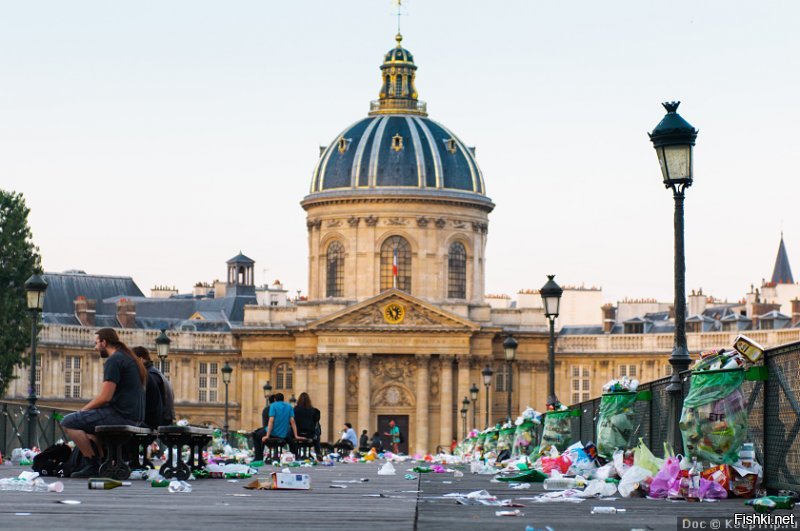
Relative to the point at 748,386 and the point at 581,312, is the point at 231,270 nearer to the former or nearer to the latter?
the point at 581,312

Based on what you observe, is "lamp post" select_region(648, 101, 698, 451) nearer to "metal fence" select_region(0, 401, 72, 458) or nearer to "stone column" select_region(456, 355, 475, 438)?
"metal fence" select_region(0, 401, 72, 458)

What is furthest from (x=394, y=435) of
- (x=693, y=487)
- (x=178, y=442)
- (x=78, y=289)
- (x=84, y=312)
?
(x=693, y=487)

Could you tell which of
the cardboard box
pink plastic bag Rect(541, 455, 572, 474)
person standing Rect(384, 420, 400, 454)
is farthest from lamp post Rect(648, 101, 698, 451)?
person standing Rect(384, 420, 400, 454)

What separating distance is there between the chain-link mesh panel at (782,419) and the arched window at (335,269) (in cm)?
9330

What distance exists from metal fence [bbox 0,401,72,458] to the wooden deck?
16.0 meters

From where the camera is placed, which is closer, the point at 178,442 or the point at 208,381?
the point at 178,442

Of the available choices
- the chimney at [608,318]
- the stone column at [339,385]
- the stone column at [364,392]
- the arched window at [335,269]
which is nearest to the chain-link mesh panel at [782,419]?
the stone column at [364,392]

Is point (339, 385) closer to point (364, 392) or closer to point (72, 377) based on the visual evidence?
A: point (364, 392)

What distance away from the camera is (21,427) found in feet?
120

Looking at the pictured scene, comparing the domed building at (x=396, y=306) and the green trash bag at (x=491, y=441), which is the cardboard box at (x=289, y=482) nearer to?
the green trash bag at (x=491, y=441)

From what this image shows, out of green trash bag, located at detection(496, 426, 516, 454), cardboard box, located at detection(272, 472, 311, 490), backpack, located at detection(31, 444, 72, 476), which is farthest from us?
green trash bag, located at detection(496, 426, 516, 454)

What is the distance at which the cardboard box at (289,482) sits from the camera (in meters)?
19.0

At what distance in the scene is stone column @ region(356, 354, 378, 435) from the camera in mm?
106375

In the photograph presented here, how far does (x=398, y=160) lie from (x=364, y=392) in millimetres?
14162
